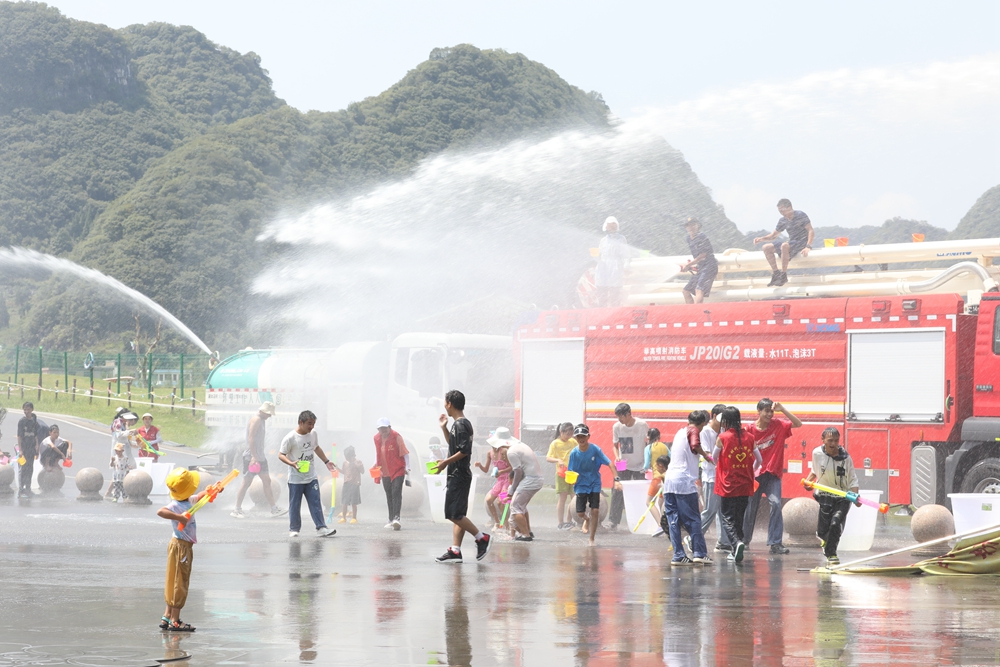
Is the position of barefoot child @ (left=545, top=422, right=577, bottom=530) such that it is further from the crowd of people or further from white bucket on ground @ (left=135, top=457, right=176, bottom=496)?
white bucket on ground @ (left=135, top=457, right=176, bottom=496)

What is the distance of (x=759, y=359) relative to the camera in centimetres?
1847

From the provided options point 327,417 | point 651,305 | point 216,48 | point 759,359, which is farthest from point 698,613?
point 216,48

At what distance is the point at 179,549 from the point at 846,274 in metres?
13.4

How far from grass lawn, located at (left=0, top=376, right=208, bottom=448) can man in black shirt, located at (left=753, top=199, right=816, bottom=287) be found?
2430cm

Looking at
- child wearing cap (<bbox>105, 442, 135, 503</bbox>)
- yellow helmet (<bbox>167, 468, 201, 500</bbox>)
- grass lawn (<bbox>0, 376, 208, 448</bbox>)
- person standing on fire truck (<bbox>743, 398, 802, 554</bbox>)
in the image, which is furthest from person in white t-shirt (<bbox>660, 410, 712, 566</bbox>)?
grass lawn (<bbox>0, 376, 208, 448</bbox>)

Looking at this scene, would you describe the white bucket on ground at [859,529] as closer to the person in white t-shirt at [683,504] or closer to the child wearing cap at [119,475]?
the person in white t-shirt at [683,504]

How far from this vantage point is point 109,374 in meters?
55.9

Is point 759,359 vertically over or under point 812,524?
over

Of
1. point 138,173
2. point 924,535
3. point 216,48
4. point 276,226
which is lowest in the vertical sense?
point 924,535

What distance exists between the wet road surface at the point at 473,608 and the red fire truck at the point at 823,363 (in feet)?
9.72

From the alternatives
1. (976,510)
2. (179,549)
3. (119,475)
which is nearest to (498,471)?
(976,510)

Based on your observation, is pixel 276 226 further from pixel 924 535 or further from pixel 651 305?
→ pixel 924 535

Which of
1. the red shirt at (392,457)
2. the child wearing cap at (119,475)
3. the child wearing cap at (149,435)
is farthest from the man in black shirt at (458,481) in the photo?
the child wearing cap at (149,435)

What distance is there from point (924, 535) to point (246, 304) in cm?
6176
